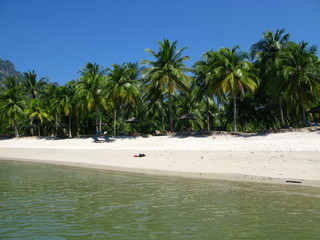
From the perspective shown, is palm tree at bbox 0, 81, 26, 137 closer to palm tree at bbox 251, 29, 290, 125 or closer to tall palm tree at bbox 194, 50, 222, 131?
tall palm tree at bbox 194, 50, 222, 131

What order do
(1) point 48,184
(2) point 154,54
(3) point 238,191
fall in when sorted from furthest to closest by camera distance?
(2) point 154,54 → (1) point 48,184 → (3) point 238,191

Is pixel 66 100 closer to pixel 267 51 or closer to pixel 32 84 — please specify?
pixel 32 84

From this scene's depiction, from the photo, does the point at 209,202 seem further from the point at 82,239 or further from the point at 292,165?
the point at 292,165

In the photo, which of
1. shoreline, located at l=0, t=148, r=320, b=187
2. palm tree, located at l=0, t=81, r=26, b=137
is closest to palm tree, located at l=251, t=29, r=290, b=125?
shoreline, located at l=0, t=148, r=320, b=187

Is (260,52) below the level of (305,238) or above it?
above

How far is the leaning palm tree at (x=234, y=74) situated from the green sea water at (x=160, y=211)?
55.5 feet

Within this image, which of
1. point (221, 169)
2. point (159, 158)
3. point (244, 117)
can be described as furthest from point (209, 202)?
point (244, 117)

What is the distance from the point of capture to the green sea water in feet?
16.7

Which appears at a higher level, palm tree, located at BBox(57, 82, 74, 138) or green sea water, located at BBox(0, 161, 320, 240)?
palm tree, located at BBox(57, 82, 74, 138)

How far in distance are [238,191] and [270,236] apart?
374cm

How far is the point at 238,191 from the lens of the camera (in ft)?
27.9

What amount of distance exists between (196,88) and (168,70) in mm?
5590

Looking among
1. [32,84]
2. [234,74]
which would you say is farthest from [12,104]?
[234,74]

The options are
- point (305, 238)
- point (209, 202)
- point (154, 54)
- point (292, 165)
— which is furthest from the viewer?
point (154, 54)
